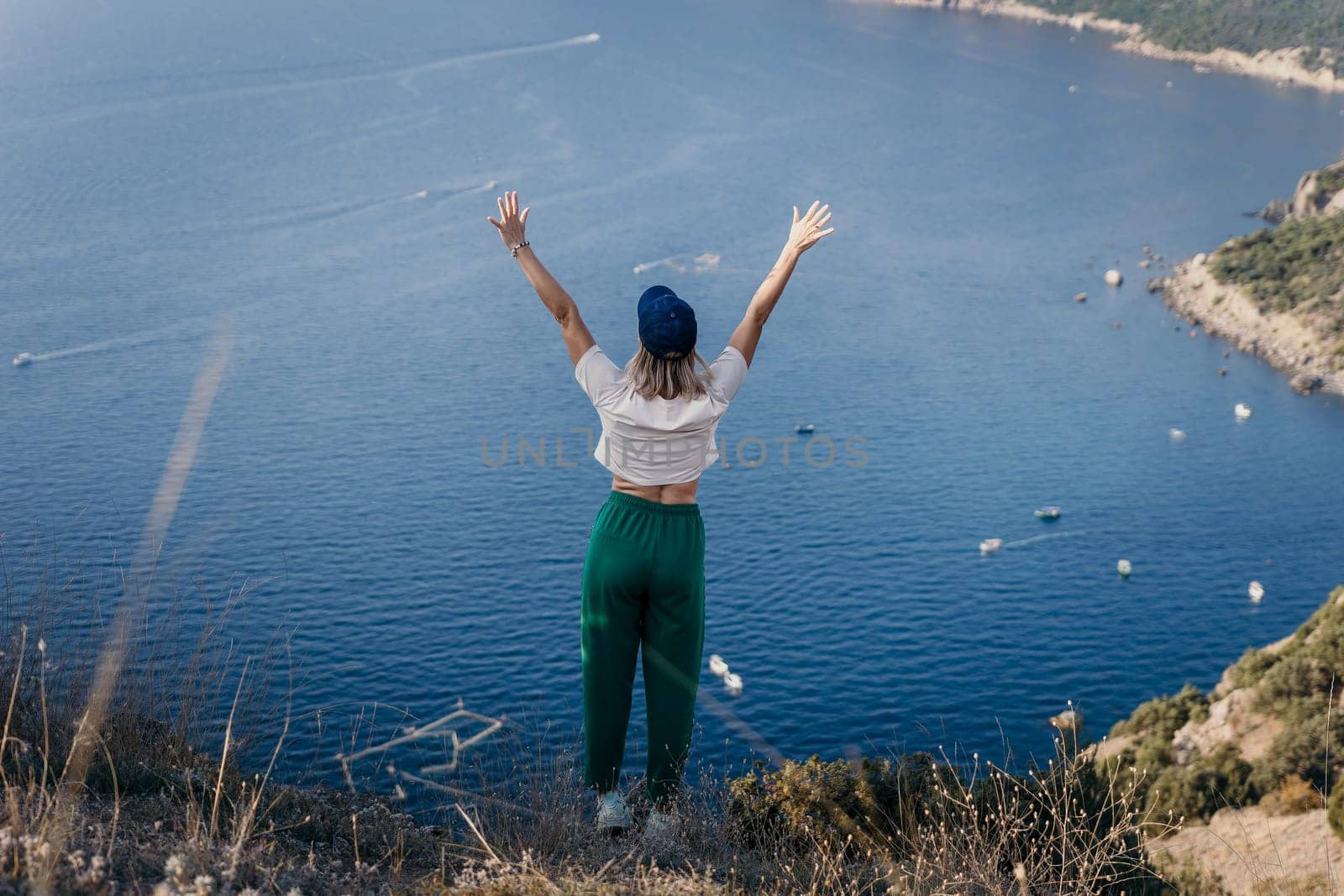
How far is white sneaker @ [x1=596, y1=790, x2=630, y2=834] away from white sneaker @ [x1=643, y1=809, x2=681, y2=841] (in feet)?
0.34

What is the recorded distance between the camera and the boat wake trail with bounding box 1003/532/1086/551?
47.8 meters

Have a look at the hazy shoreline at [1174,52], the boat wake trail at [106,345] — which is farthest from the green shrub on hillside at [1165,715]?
the hazy shoreline at [1174,52]

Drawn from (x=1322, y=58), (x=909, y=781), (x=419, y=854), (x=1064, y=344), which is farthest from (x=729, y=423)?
(x=1322, y=58)

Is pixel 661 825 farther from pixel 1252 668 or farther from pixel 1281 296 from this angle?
pixel 1281 296

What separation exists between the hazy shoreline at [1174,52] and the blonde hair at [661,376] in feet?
426

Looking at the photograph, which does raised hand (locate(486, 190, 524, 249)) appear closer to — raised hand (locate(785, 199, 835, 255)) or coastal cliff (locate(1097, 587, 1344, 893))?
raised hand (locate(785, 199, 835, 255))

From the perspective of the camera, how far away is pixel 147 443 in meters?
50.5

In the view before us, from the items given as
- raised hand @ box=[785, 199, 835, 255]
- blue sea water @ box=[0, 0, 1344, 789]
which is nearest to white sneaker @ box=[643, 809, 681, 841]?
raised hand @ box=[785, 199, 835, 255]

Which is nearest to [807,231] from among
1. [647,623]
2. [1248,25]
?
[647,623]

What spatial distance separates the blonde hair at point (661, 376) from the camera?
4.50m

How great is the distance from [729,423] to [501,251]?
893 inches

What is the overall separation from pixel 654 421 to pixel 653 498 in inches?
14.0

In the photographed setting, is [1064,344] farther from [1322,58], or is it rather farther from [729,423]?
[1322,58]

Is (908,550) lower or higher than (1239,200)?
lower
